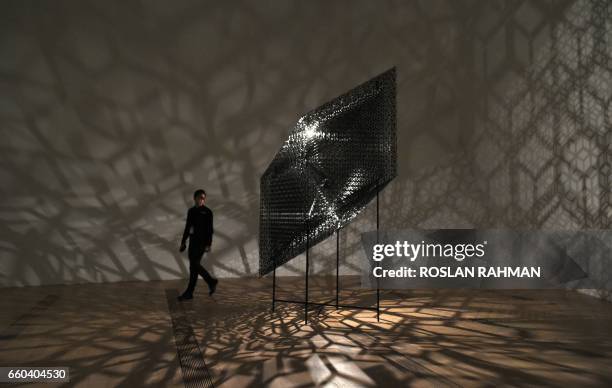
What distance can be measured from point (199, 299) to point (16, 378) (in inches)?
104

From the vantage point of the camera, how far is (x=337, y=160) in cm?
447

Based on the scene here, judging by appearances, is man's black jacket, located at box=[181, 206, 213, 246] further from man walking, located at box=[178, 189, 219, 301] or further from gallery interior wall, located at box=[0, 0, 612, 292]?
gallery interior wall, located at box=[0, 0, 612, 292]

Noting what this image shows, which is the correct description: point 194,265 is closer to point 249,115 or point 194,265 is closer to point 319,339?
point 319,339

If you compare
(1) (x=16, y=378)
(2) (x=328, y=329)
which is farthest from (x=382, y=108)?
(1) (x=16, y=378)

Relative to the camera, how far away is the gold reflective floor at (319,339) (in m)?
2.96

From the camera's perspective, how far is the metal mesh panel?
14.4 feet

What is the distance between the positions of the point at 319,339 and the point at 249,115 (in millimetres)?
4034

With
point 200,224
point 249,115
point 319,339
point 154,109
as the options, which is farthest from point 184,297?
point 249,115

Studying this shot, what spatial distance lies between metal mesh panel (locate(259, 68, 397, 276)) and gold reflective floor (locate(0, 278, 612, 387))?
84cm

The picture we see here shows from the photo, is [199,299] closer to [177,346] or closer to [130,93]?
[177,346]

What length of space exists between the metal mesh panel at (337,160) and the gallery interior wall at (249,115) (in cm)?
260

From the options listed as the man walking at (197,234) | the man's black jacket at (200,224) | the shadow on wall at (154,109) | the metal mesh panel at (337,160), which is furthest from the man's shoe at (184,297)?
the shadow on wall at (154,109)

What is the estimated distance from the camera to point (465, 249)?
26.8 ft

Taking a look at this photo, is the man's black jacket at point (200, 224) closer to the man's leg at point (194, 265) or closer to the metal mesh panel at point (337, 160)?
the man's leg at point (194, 265)
